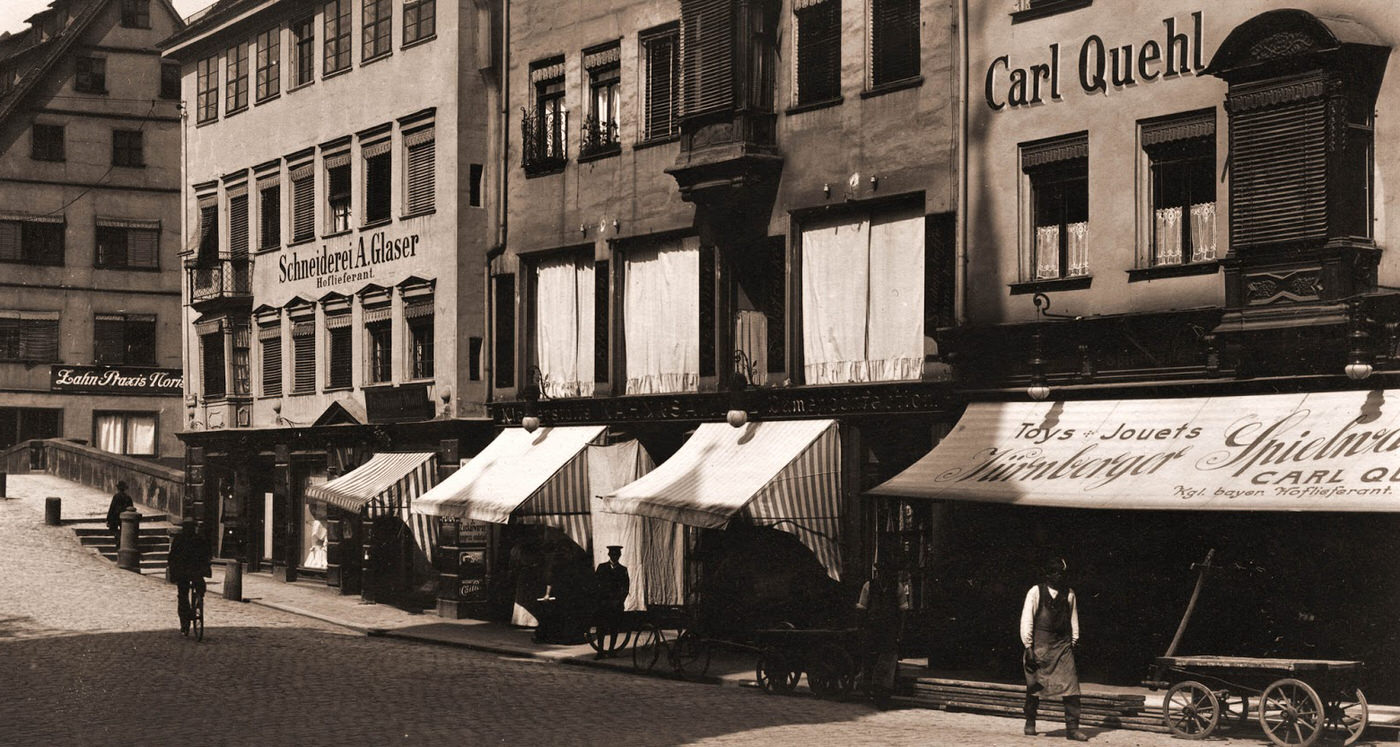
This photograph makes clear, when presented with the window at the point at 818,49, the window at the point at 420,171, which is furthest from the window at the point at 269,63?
the window at the point at 818,49

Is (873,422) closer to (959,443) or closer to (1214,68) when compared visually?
(959,443)

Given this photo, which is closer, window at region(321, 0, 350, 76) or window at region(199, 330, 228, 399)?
window at region(321, 0, 350, 76)

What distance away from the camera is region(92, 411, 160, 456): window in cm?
6406

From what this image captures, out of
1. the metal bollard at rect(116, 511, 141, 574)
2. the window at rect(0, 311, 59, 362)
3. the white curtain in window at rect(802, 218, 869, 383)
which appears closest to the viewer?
the white curtain in window at rect(802, 218, 869, 383)

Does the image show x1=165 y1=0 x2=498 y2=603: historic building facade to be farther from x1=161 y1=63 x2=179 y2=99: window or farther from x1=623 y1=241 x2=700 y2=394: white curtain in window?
x1=161 y1=63 x2=179 y2=99: window

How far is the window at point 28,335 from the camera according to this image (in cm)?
6247

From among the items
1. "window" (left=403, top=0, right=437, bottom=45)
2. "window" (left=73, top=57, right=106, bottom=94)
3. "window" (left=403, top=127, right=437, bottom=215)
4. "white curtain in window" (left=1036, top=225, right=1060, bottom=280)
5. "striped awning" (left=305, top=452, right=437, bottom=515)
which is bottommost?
"striped awning" (left=305, top=452, right=437, bottom=515)

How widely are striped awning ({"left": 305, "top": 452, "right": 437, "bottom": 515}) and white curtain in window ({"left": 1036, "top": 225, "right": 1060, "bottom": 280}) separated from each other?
15680 mm

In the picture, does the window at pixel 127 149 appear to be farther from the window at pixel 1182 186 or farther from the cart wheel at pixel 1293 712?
the cart wheel at pixel 1293 712

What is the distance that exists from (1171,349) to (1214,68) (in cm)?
335

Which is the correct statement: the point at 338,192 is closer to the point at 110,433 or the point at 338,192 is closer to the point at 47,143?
the point at 47,143

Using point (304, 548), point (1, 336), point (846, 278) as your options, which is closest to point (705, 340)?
point (846, 278)

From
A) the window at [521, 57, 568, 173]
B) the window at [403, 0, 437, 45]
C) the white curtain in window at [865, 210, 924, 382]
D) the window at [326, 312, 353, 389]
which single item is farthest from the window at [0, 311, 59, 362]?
the white curtain in window at [865, 210, 924, 382]

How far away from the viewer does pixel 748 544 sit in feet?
94.3
